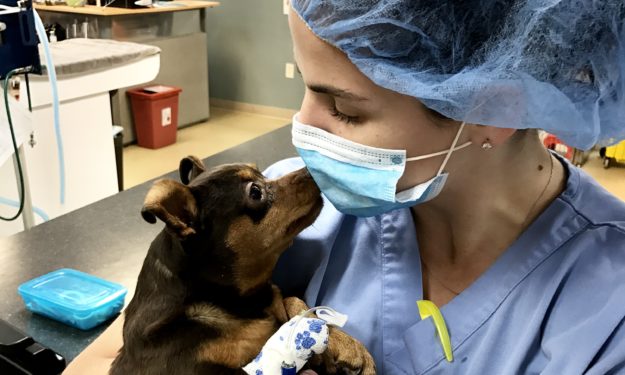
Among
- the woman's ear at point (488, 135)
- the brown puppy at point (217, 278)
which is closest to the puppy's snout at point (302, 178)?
the brown puppy at point (217, 278)

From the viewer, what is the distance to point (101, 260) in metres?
1.40

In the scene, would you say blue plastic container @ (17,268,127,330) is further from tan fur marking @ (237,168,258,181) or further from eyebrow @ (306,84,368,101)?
eyebrow @ (306,84,368,101)

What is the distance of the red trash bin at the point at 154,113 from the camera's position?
4.25 meters

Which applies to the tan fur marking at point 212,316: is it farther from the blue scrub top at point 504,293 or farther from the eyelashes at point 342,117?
the eyelashes at point 342,117

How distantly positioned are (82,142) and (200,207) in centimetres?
171

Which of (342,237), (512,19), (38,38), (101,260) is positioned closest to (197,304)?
(342,237)

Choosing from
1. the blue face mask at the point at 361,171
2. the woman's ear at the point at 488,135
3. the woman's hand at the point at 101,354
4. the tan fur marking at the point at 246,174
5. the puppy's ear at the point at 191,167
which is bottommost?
the woman's hand at the point at 101,354

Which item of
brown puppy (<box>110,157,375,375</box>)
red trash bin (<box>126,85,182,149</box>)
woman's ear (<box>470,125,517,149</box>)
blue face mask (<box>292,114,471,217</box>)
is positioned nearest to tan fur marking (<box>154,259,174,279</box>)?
brown puppy (<box>110,157,375,375</box>)

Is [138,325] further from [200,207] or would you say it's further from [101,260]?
[101,260]

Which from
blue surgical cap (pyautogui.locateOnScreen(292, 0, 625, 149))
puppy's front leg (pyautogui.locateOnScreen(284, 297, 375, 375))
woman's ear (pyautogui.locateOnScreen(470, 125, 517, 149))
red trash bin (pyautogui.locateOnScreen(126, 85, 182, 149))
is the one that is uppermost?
blue surgical cap (pyautogui.locateOnScreen(292, 0, 625, 149))

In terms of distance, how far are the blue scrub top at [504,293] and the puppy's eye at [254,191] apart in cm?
12

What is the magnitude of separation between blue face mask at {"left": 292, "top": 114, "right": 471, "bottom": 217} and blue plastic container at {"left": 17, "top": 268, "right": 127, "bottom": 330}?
546 millimetres

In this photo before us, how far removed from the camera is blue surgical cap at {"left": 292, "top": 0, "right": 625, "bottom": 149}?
2.46ft

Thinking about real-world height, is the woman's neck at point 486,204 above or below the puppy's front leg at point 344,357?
above
